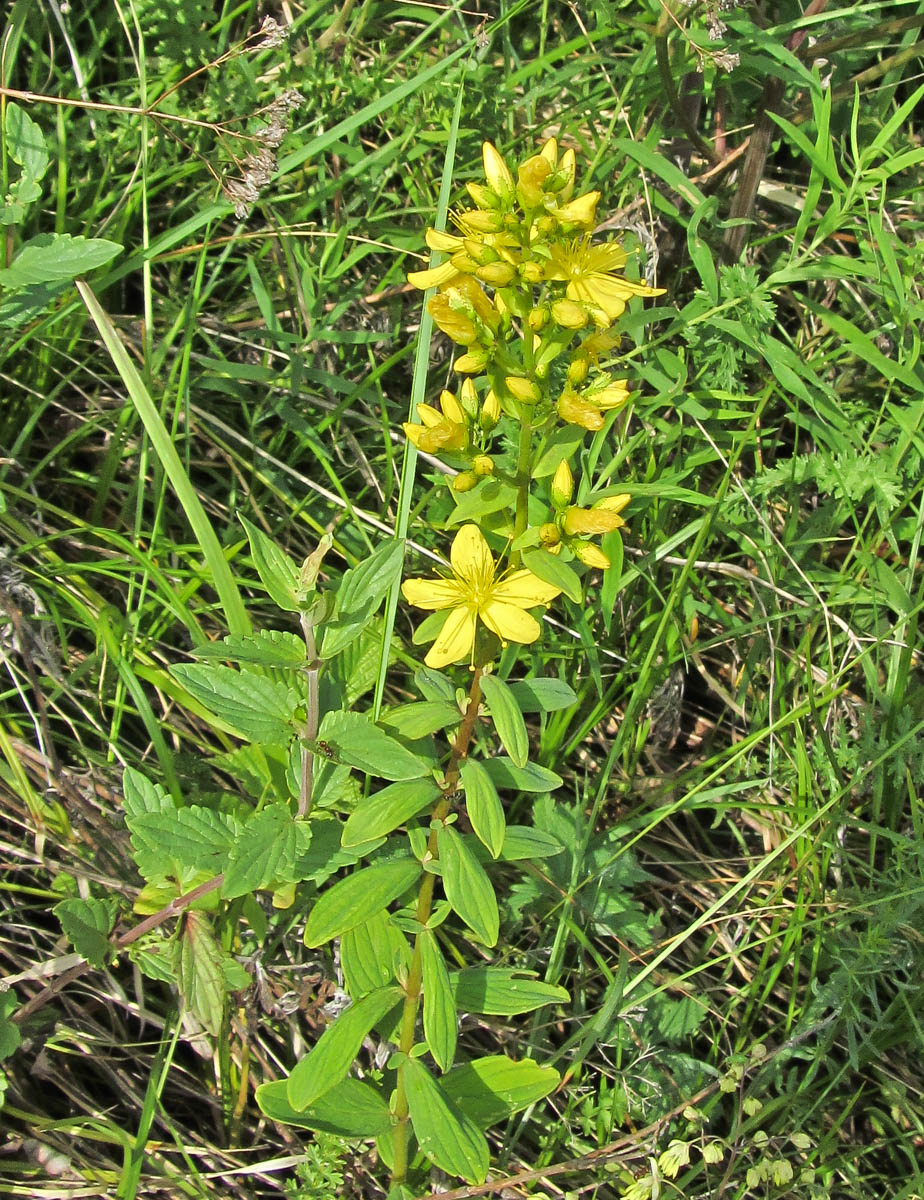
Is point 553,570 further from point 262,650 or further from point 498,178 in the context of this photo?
point 498,178

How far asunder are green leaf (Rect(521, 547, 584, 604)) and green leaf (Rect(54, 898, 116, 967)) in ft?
3.05

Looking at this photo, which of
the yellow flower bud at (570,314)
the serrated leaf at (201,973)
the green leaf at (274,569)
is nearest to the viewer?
the yellow flower bud at (570,314)

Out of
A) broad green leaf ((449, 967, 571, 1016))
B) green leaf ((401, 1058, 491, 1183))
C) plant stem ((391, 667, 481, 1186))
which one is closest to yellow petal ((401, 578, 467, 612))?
plant stem ((391, 667, 481, 1186))

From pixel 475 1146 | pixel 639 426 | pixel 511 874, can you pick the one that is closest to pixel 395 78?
pixel 639 426

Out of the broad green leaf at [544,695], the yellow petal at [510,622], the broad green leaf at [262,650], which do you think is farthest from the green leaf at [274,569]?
the broad green leaf at [544,695]

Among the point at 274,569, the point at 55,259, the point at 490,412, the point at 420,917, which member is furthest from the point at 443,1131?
the point at 55,259

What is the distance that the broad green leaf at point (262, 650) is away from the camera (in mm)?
1518

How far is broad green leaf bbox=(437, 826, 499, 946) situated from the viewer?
153cm

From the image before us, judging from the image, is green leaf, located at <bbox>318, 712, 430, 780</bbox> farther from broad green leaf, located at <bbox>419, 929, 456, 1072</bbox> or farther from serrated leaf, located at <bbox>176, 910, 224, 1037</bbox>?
serrated leaf, located at <bbox>176, 910, 224, 1037</bbox>

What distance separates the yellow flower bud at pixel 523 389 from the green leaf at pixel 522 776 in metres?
0.55

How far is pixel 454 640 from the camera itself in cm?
157

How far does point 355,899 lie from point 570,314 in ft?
2.98

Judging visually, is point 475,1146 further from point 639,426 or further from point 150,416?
point 639,426

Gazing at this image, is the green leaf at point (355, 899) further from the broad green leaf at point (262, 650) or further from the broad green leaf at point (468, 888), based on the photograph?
the broad green leaf at point (262, 650)
